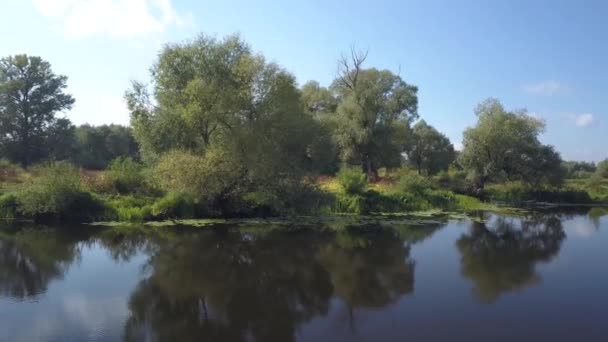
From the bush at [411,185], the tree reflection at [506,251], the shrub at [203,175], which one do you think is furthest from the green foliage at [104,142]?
the tree reflection at [506,251]

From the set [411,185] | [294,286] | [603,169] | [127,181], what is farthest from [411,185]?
[603,169]

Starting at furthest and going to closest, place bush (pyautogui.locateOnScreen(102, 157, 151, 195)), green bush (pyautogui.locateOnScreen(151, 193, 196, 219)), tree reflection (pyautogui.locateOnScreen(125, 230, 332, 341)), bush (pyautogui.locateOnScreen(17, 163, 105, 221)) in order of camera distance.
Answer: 1. bush (pyautogui.locateOnScreen(102, 157, 151, 195))
2. green bush (pyautogui.locateOnScreen(151, 193, 196, 219))
3. bush (pyautogui.locateOnScreen(17, 163, 105, 221))
4. tree reflection (pyautogui.locateOnScreen(125, 230, 332, 341))

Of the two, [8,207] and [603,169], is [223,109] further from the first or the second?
[603,169]

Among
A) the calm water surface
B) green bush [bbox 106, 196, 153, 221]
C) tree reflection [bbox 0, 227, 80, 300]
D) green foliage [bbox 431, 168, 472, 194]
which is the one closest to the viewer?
the calm water surface

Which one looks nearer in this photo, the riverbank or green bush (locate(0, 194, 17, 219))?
the riverbank

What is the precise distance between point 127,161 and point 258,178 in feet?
29.9

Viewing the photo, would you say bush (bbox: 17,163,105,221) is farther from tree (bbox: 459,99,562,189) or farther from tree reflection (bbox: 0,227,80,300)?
tree (bbox: 459,99,562,189)

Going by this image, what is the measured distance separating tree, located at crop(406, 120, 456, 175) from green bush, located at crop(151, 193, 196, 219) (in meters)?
37.0

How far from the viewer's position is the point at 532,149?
45469 millimetres

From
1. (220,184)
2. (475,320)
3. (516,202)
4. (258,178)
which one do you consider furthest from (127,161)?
(516,202)

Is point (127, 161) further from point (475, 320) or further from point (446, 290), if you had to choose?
point (475, 320)

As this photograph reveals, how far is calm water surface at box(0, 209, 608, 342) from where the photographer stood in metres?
10.3

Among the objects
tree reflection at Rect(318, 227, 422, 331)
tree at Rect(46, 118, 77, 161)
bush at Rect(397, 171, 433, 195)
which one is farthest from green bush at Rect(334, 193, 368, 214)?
tree at Rect(46, 118, 77, 161)

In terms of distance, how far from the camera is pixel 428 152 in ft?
192
